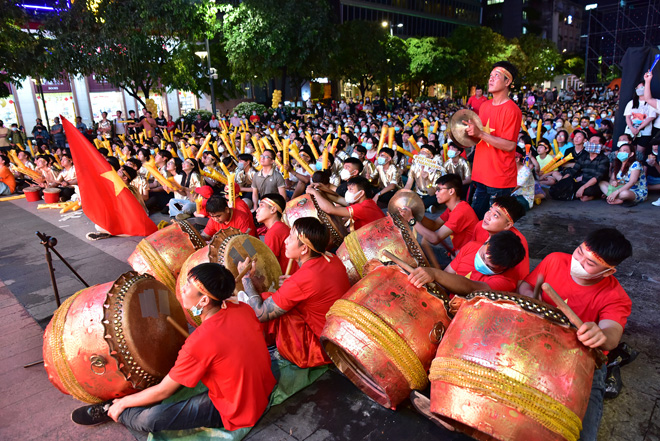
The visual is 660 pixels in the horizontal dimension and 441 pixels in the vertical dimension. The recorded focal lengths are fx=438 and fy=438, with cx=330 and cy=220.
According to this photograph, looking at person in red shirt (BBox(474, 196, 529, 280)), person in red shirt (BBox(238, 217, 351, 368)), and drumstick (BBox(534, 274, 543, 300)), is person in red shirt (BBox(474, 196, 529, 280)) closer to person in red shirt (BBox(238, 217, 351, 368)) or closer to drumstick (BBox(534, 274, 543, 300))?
drumstick (BBox(534, 274, 543, 300))

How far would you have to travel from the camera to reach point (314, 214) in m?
4.84

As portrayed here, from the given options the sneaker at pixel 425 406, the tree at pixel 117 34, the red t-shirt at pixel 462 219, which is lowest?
the sneaker at pixel 425 406

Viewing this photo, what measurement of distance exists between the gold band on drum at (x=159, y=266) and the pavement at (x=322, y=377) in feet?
3.82

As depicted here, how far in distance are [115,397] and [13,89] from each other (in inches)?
1217

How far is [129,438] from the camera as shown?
291 centimetres

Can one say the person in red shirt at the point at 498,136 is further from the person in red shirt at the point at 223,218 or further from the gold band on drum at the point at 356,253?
the person in red shirt at the point at 223,218

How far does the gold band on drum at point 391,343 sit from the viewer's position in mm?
2539

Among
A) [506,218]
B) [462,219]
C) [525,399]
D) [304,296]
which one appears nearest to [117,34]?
[462,219]

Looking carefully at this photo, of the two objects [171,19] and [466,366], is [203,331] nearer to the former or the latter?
[466,366]

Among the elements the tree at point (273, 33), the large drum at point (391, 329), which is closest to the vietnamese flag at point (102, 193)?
the large drum at point (391, 329)

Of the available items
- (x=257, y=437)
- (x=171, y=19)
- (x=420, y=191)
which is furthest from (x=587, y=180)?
(x=171, y=19)

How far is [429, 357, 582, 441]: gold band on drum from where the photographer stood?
2023 millimetres

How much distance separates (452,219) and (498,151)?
2.70 feet

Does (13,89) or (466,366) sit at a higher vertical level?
(13,89)
